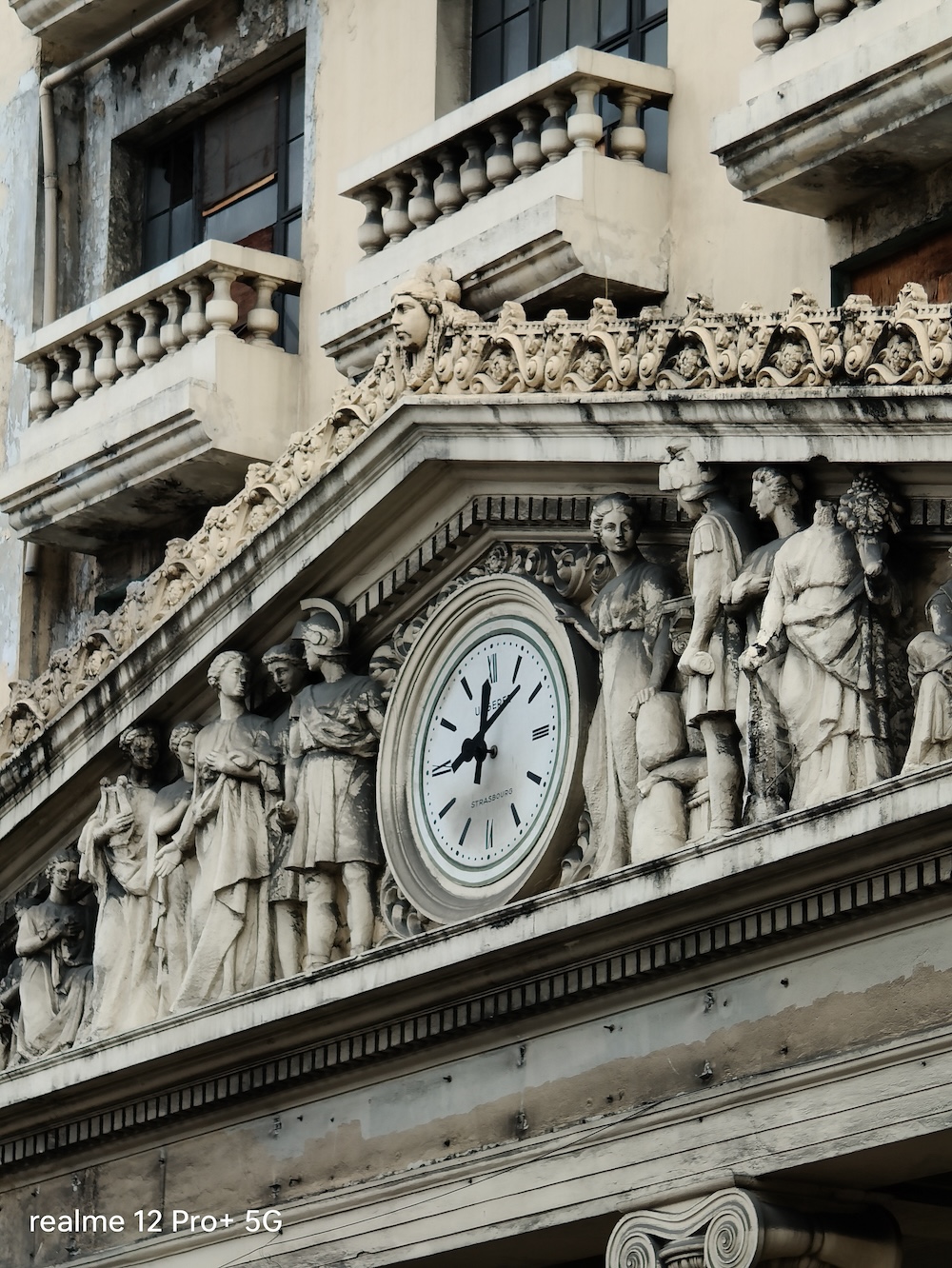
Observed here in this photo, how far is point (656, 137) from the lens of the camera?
17.9 m

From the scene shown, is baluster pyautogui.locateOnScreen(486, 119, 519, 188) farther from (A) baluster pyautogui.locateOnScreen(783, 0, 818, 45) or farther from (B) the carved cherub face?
(A) baluster pyautogui.locateOnScreen(783, 0, 818, 45)

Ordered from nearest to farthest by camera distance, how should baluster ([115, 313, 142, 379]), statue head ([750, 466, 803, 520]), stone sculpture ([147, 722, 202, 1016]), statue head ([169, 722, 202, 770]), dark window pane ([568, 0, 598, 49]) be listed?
statue head ([750, 466, 803, 520])
stone sculpture ([147, 722, 202, 1016])
statue head ([169, 722, 202, 770])
dark window pane ([568, 0, 598, 49])
baluster ([115, 313, 142, 379])

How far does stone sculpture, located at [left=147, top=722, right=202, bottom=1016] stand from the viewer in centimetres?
1719

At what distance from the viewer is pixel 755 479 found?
47.2 ft

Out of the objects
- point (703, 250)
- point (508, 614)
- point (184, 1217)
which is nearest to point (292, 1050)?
point (184, 1217)

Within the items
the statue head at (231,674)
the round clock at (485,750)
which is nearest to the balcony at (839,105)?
the round clock at (485,750)

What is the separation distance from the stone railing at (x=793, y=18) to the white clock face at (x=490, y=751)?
2778mm

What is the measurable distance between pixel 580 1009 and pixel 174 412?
5.75 m

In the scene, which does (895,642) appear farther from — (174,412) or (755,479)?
(174,412)

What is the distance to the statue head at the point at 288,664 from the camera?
662 inches

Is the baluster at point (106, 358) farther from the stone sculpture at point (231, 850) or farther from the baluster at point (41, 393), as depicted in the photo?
the stone sculpture at point (231, 850)

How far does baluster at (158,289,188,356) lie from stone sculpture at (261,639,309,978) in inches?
136

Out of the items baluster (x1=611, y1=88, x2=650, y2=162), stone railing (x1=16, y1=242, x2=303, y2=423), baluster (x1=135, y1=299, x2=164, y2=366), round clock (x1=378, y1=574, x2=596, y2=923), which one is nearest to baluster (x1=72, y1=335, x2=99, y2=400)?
stone railing (x1=16, y1=242, x2=303, y2=423)

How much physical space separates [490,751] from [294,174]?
6.32m
